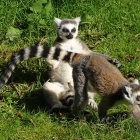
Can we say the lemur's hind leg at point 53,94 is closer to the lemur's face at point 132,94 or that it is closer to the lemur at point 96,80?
the lemur at point 96,80

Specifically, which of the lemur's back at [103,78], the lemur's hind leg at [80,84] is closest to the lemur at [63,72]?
the lemur's hind leg at [80,84]

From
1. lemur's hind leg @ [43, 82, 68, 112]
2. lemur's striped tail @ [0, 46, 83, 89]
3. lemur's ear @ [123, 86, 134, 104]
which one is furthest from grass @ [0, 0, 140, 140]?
lemur's striped tail @ [0, 46, 83, 89]

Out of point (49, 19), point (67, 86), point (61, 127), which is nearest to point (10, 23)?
point (49, 19)

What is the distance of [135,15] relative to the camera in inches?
282

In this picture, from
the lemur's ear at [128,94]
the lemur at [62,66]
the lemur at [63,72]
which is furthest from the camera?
the lemur at [62,66]

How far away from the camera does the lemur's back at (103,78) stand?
184 inches

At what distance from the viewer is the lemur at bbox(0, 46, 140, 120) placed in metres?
4.61

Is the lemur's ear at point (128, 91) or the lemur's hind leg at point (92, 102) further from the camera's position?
the lemur's hind leg at point (92, 102)

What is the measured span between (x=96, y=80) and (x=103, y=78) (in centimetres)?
10

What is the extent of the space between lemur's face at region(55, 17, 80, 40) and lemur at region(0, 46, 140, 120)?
116 cm

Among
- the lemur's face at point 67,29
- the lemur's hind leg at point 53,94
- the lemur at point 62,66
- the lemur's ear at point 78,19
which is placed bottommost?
the lemur's hind leg at point 53,94

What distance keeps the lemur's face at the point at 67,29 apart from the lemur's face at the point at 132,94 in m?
1.94

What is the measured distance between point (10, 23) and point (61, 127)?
2.89 metres

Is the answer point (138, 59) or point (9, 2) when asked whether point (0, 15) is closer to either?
point (9, 2)
